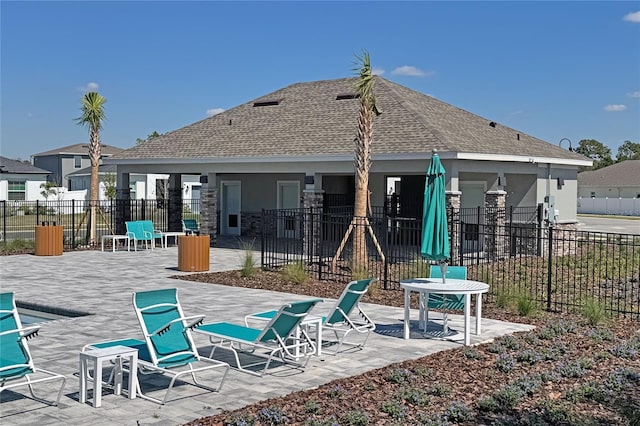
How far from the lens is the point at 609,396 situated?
8.12 m

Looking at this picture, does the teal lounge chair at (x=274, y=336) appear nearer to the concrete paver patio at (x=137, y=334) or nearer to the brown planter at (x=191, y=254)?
the concrete paver patio at (x=137, y=334)

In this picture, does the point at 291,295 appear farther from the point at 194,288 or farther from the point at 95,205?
the point at 95,205

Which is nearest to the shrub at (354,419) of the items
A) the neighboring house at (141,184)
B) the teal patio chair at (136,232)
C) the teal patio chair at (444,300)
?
the teal patio chair at (444,300)

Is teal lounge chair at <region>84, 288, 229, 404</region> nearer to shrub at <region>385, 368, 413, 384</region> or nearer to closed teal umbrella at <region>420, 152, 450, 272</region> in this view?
shrub at <region>385, 368, 413, 384</region>

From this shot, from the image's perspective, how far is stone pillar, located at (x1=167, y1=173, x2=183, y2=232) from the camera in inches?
1197

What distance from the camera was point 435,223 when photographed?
11469 millimetres

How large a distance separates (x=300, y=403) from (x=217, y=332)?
171 centimetres

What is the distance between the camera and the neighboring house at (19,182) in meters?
61.3

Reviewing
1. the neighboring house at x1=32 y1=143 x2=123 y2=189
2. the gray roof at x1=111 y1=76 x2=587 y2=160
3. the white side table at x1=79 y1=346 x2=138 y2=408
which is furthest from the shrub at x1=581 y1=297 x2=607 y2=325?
the neighboring house at x1=32 y1=143 x2=123 y2=189

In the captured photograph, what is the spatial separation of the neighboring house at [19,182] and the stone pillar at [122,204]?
110 feet

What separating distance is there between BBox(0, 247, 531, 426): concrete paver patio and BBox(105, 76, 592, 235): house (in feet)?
16.2

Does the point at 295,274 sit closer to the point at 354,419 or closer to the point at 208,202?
the point at 354,419

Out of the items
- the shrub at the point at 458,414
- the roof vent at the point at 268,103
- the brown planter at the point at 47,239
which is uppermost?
the roof vent at the point at 268,103

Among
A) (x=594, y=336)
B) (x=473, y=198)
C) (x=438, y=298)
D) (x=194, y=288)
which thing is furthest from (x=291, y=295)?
(x=473, y=198)
